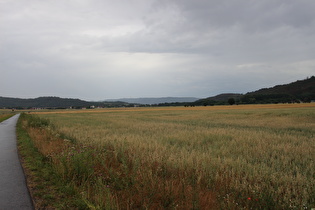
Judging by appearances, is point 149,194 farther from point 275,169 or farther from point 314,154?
point 314,154

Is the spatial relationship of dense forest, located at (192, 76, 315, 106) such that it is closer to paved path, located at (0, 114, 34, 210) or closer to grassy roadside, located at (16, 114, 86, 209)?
paved path, located at (0, 114, 34, 210)

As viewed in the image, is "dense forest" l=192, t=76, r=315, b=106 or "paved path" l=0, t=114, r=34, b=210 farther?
"dense forest" l=192, t=76, r=315, b=106

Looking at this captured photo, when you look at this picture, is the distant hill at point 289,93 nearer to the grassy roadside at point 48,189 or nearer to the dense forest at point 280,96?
the dense forest at point 280,96

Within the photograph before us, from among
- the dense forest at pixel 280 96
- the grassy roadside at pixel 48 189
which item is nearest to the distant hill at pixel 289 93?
the dense forest at pixel 280 96

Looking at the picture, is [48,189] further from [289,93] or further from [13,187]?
[289,93]

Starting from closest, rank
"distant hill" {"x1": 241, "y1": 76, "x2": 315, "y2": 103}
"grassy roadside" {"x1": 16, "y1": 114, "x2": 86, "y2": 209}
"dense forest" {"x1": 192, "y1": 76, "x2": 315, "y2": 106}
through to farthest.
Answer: "grassy roadside" {"x1": 16, "y1": 114, "x2": 86, "y2": 209}, "dense forest" {"x1": 192, "y1": 76, "x2": 315, "y2": 106}, "distant hill" {"x1": 241, "y1": 76, "x2": 315, "y2": 103}

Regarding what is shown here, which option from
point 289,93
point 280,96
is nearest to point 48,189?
point 280,96

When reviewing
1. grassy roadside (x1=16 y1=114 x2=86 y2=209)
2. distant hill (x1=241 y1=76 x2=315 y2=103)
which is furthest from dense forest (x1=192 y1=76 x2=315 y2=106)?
grassy roadside (x1=16 y1=114 x2=86 y2=209)

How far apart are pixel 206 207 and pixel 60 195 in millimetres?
3034

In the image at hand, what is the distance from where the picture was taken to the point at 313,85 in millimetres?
160250

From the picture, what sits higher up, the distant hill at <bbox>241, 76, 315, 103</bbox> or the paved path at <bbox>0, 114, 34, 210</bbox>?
the distant hill at <bbox>241, 76, 315, 103</bbox>

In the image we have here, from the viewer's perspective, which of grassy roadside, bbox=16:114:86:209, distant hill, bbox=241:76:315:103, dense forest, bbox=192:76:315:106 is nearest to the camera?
grassy roadside, bbox=16:114:86:209

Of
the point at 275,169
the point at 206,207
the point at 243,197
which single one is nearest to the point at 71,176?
the point at 206,207

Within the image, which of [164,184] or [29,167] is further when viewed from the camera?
[29,167]
